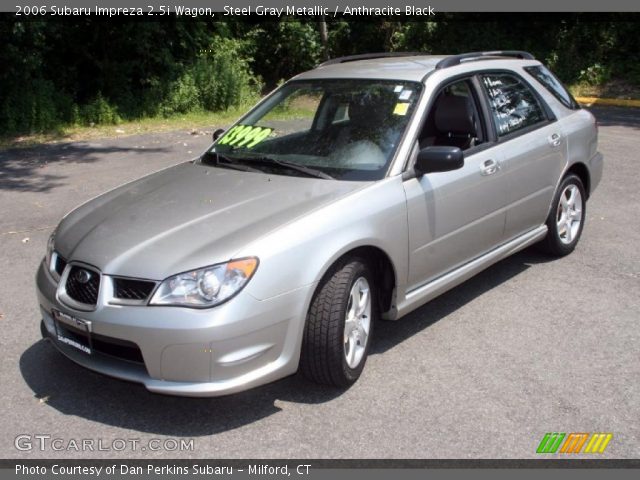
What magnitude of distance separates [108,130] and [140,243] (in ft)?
34.9

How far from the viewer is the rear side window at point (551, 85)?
6161 mm

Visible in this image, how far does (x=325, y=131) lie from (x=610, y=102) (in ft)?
43.7

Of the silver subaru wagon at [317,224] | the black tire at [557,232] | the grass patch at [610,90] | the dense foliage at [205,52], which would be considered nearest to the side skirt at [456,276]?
the silver subaru wagon at [317,224]

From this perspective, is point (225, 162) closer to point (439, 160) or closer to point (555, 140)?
point (439, 160)

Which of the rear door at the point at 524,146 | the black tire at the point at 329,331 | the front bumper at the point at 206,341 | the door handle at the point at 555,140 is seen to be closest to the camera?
the front bumper at the point at 206,341

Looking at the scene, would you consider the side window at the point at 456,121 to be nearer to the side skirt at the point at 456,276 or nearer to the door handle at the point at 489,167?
the door handle at the point at 489,167

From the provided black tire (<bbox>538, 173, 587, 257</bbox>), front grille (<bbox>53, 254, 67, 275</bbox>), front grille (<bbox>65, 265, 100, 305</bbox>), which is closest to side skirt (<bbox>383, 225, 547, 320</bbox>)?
black tire (<bbox>538, 173, 587, 257</bbox>)

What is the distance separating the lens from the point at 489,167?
16.9 ft

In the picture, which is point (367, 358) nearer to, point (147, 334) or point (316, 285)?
point (316, 285)

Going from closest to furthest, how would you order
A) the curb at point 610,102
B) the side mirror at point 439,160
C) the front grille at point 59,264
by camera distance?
1. the front grille at point 59,264
2. the side mirror at point 439,160
3. the curb at point 610,102

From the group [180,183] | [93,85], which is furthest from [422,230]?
[93,85]

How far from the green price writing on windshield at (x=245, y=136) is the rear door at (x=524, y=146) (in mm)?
1630

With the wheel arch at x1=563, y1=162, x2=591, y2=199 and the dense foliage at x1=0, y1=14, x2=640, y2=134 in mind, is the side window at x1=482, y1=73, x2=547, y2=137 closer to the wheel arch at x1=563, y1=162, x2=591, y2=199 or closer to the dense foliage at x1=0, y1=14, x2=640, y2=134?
the wheel arch at x1=563, y1=162, x2=591, y2=199

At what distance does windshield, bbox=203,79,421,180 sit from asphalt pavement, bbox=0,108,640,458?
1211 millimetres
